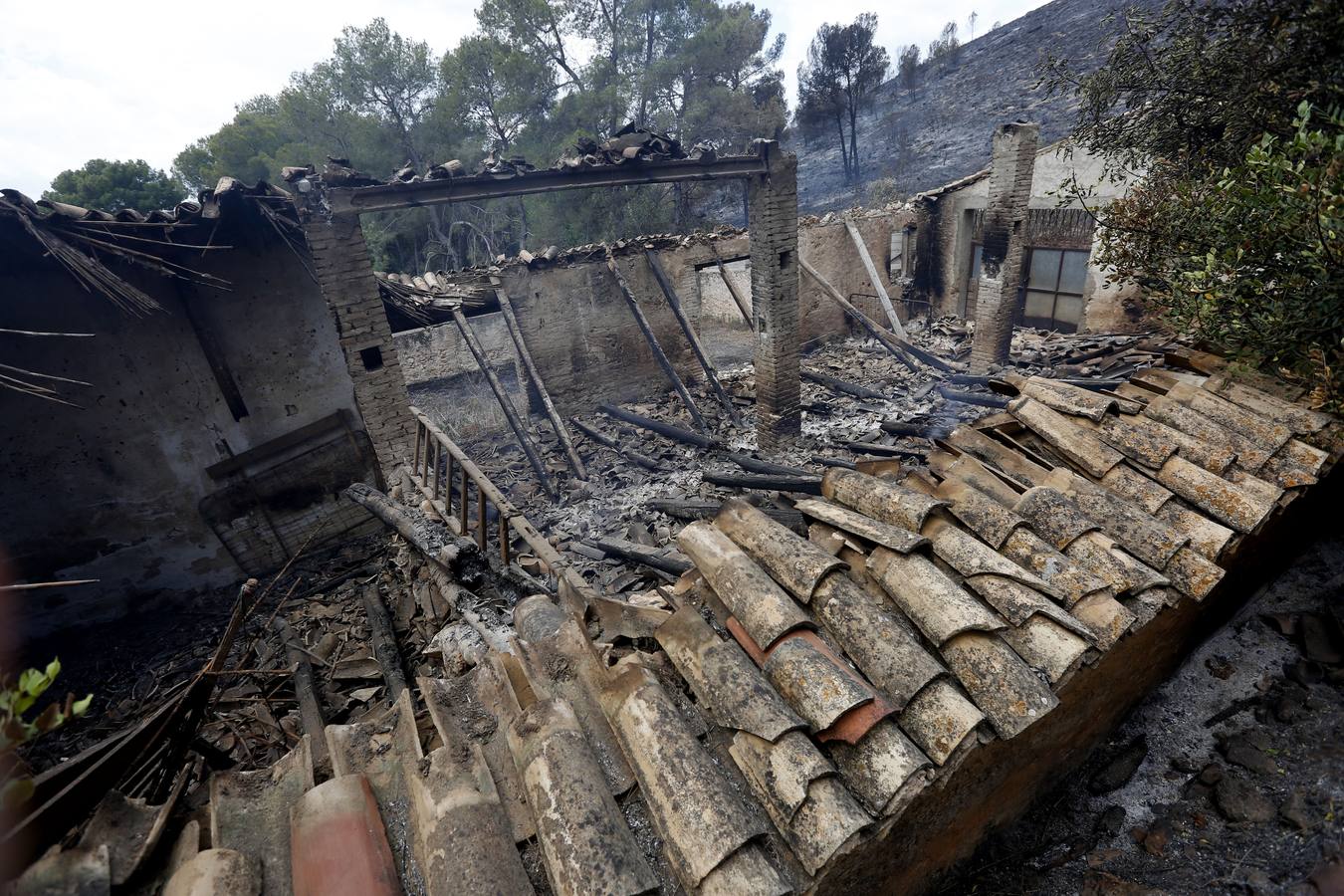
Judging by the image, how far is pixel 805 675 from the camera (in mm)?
2174

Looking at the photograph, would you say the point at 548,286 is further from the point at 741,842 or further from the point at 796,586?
the point at 741,842

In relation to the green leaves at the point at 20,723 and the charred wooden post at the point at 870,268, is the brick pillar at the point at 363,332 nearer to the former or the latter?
the green leaves at the point at 20,723

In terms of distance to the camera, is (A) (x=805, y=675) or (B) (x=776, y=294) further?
(B) (x=776, y=294)

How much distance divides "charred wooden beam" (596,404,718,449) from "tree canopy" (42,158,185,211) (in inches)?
→ 791

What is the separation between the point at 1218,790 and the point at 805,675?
2.88 meters

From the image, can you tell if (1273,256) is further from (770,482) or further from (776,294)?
(776,294)

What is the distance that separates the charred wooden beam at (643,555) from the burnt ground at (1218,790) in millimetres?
3187

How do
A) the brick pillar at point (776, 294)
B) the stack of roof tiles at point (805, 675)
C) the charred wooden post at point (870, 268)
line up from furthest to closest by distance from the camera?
the charred wooden post at point (870, 268) → the brick pillar at point (776, 294) → the stack of roof tiles at point (805, 675)

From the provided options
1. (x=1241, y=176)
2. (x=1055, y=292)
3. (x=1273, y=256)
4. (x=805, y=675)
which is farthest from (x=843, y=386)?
(x=805, y=675)

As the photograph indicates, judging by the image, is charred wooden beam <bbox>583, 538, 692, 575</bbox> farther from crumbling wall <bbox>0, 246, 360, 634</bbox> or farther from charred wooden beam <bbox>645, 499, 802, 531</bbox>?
crumbling wall <bbox>0, 246, 360, 634</bbox>

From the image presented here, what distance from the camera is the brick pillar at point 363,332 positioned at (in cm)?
636


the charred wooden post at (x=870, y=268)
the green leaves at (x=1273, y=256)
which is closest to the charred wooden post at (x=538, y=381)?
the green leaves at (x=1273, y=256)

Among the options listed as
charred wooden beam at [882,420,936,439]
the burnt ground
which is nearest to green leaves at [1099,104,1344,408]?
the burnt ground

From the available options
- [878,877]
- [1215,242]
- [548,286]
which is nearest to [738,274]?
[548,286]
